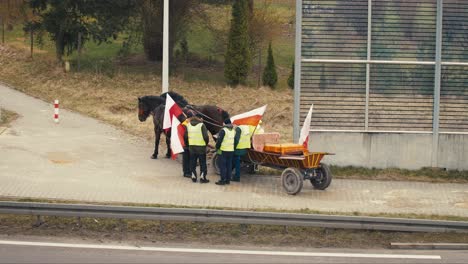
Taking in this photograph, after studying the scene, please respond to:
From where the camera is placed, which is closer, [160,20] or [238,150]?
[238,150]

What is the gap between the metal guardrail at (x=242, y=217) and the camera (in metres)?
15.9

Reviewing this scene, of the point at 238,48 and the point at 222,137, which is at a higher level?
the point at 238,48

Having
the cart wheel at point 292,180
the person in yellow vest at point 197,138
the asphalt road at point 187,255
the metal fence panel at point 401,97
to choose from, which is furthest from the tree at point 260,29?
the asphalt road at point 187,255

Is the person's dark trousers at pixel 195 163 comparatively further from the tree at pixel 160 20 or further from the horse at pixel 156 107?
the tree at pixel 160 20

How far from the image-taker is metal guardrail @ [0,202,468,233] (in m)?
15.9

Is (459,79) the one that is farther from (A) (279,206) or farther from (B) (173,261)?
(B) (173,261)

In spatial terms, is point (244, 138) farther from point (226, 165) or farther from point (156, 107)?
point (156, 107)

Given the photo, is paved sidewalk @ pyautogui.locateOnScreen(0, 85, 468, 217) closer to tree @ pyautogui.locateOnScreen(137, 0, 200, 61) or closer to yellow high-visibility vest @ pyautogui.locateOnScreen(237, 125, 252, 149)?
yellow high-visibility vest @ pyautogui.locateOnScreen(237, 125, 252, 149)

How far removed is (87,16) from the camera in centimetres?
3500

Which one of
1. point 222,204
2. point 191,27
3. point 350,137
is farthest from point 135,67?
point 222,204

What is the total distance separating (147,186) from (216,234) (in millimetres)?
3642

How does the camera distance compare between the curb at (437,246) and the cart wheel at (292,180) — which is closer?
the curb at (437,246)

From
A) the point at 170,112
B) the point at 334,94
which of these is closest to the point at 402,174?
the point at 334,94

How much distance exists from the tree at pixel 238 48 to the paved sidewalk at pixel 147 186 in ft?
33.3
